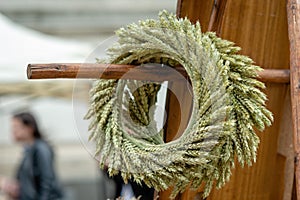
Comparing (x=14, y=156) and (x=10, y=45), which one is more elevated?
(x=10, y=45)

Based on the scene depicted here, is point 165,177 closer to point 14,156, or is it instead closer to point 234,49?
point 234,49

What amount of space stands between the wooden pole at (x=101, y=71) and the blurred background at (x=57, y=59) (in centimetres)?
243

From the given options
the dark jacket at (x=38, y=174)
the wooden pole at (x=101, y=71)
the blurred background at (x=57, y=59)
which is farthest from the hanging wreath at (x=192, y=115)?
the blurred background at (x=57, y=59)

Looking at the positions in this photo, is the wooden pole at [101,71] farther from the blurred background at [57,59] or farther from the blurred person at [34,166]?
the blurred background at [57,59]

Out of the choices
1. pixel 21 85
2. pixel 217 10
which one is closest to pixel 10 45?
pixel 21 85

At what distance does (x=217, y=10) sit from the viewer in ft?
4.21

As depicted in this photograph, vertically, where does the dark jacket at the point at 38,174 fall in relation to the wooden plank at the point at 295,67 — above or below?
below

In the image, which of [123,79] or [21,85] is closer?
[123,79]

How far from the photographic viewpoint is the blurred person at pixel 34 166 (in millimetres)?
3451

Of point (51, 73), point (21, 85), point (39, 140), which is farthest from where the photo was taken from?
point (21, 85)

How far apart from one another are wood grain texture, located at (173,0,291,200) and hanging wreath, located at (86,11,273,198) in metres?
0.14

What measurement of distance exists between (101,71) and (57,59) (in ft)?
10.1

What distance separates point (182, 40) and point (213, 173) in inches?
9.8

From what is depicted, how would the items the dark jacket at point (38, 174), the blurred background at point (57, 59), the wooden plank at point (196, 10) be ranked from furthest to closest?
the blurred background at point (57, 59) < the dark jacket at point (38, 174) < the wooden plank at point (196, 10)
